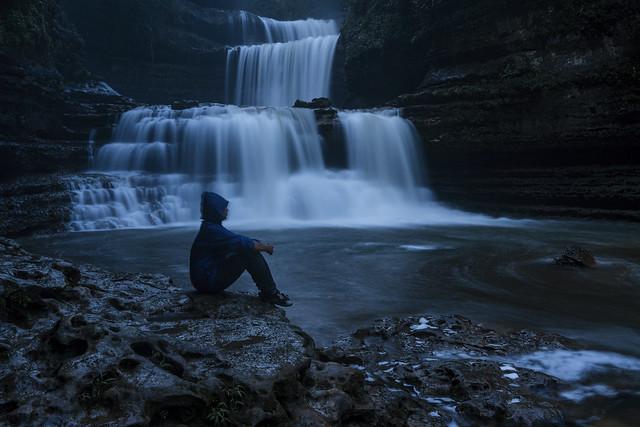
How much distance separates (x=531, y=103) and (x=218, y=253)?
1366 cm

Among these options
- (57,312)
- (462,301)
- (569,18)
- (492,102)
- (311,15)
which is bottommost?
(462,301)

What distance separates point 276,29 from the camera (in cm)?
3362

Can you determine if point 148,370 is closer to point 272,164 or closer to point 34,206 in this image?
point 34,206

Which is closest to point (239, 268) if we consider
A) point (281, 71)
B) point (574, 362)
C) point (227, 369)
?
point (227, 369)

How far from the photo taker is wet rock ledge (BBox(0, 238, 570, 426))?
245 cm

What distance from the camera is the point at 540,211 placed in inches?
589

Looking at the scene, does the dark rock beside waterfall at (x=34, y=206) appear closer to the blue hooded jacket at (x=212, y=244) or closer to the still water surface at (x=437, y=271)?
the still water surface at (x=437, y=271)

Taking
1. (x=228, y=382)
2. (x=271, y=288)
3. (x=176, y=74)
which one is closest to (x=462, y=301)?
(x=271, y=288)

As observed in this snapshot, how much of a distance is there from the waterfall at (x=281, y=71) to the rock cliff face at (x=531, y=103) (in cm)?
816

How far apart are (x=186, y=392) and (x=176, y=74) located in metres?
30.0

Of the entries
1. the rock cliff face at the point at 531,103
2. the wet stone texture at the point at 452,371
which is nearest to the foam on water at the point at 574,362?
the wet stone texture at the point at 452,371

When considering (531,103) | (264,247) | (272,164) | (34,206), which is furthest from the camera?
(272,164)

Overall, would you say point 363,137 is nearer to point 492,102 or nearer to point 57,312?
point 492,102

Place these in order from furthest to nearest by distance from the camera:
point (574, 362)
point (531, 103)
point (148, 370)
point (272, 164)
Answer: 1. point (272, 164)
2. point (531, 103)
3. point (574, 362)
4. point (148, 370)
